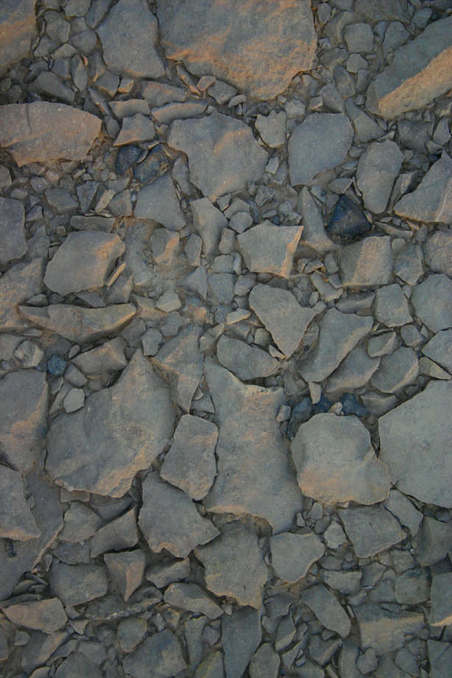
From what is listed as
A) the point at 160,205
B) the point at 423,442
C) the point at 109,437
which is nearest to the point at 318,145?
the point at 160,205

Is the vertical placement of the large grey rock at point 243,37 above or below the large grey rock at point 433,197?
above

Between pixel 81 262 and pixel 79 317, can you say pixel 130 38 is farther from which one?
pixel 79 317

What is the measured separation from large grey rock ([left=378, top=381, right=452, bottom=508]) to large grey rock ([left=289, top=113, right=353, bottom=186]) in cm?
68

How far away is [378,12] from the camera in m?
1.63

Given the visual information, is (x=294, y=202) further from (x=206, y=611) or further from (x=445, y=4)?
(x=206, y=611)

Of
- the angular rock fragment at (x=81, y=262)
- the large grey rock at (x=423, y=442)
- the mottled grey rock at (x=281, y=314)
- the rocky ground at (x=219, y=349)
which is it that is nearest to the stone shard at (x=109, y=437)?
the rocky ground at (x=219, y=349)

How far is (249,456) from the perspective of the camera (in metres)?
1.60

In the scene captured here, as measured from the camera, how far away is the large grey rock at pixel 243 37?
1592 mm

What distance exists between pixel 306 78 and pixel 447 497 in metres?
1.24

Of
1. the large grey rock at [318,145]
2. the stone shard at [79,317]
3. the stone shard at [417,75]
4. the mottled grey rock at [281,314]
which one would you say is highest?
the stone shard at [417,75]

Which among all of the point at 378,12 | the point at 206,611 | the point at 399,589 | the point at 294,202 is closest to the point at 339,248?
the point at 294,202

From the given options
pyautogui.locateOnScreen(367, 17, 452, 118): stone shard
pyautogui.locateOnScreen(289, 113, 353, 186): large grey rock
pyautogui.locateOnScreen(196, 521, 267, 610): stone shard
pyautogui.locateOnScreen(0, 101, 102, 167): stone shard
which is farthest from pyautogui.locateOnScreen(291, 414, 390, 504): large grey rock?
pyautogui.locateOnScreen(0, 101, 102, 167): stone shard

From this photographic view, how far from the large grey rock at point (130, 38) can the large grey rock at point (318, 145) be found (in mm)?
457

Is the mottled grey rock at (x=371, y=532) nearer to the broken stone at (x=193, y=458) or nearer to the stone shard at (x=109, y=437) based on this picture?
the broken stone at (x=193, y=458)
